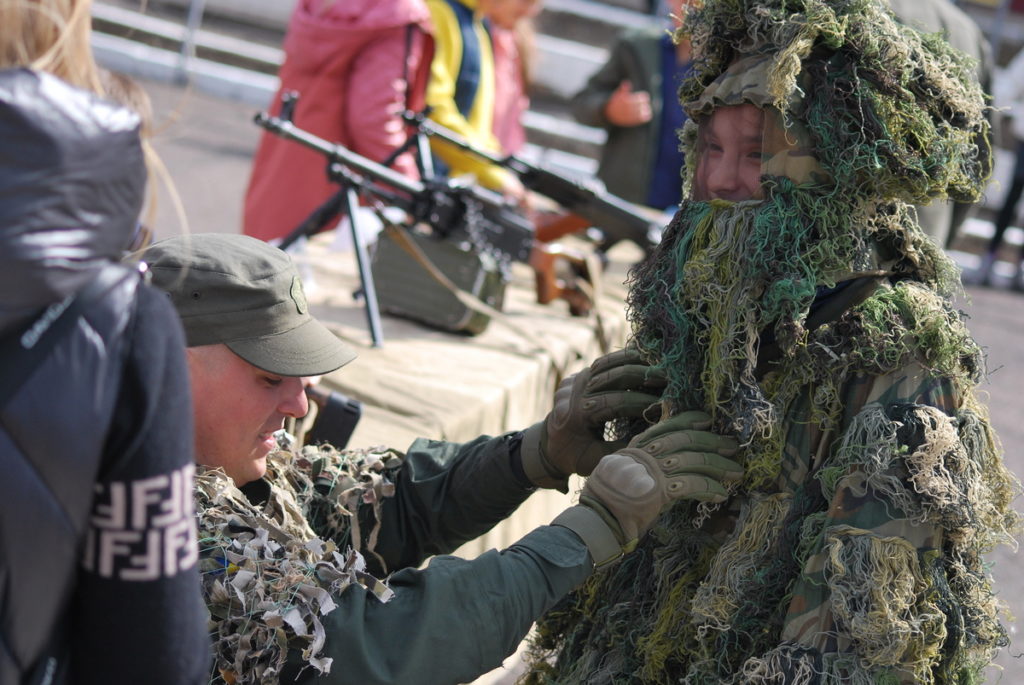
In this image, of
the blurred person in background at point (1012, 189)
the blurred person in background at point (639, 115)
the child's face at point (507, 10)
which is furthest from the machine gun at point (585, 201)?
the blurred person in background at point (1012, 189)

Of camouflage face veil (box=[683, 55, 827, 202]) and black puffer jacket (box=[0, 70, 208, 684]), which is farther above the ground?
camouflage face veil (box=[683, 55, 827, 202])

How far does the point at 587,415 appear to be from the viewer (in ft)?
6.05

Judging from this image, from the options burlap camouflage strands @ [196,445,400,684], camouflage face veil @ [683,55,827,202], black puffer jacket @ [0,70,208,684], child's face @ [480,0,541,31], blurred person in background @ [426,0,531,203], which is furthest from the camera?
child's face @ [480,0,541,31]

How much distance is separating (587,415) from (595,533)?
305 millimetres

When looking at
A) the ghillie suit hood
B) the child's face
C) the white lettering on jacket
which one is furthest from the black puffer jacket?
the child's face

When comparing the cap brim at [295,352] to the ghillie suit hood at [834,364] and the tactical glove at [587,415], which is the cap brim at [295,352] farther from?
the ghillie suit hood at [834,364]

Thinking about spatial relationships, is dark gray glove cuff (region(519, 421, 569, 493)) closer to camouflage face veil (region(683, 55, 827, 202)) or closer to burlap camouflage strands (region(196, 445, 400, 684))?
burlap camouflage strands (region(196, 445, 400, 684))

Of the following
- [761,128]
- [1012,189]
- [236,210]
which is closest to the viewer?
[761,128]

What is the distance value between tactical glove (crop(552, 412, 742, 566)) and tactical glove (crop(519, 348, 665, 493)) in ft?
0.50

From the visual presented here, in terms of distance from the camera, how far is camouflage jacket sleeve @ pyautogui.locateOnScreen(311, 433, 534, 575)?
77.0 inches

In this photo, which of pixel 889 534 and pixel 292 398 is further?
pixel 292 398

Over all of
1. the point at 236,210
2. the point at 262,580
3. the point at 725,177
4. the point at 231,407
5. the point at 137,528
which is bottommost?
the point at 236,210

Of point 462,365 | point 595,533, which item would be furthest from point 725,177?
point 462,365

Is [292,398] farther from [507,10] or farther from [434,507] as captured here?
[507,10]
